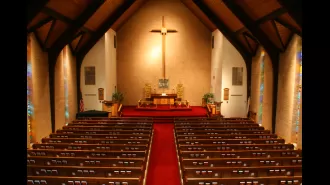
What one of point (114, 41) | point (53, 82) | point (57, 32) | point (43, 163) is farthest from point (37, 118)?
point (114, 41)

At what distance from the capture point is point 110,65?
51.9 feet

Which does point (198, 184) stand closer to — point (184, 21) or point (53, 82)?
point (53, 82)

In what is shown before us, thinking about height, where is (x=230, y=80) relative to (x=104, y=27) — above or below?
below

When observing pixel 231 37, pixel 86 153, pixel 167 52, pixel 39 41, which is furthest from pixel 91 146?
pixel 167 52

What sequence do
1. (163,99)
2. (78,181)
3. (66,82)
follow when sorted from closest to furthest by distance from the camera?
(78,181) → (66,82) → (163,99)

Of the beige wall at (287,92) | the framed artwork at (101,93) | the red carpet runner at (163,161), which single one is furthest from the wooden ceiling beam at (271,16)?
the framed artwork at (101,93)

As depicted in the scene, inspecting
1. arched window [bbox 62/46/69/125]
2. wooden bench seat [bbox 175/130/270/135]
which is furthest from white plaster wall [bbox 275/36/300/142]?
arched window [bbox 62/46/69/125]

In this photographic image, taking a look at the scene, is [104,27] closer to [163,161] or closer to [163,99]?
[163,99]

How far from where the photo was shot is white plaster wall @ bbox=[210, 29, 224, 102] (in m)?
15.2

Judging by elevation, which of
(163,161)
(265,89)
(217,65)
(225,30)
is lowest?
(163,161)

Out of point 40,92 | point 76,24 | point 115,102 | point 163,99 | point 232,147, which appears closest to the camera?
point 232,147

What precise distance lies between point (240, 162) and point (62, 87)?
8806 millimetres
